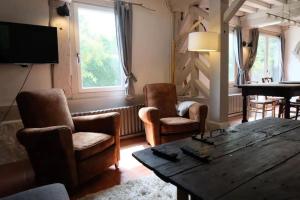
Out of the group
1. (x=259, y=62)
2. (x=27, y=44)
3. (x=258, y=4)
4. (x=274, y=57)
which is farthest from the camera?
(x=274, y=57)

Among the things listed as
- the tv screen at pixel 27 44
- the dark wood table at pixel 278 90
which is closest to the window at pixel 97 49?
the tv screen at pixel 27 44

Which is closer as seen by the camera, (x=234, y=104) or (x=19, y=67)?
(x=19, y=67)

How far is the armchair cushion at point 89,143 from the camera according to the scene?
7.03 feet

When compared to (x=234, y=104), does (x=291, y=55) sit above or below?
above

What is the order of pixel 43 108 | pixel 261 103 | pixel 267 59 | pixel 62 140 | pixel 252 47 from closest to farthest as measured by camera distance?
pixel 62 140, pixel 43 108, pixel 261 103, pixel 252 47, pixel 267 59

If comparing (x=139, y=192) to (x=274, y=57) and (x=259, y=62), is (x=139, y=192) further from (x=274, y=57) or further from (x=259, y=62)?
(x=274, y=57)

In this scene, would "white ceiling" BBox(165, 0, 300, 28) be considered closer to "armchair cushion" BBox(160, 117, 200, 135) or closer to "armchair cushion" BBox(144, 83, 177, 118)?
"armchair cushion" BBox(144, 83, 177, 118)

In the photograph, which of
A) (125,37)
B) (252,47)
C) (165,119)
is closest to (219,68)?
(165,119)

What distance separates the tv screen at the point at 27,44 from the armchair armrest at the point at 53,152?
106 cm

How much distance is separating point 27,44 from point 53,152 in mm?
1466

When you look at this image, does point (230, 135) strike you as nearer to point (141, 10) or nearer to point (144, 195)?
point (144, 195)

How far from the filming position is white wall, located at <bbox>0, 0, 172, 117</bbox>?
2814mm

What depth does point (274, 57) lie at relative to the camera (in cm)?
733

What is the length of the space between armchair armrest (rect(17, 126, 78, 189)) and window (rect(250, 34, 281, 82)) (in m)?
5.78
